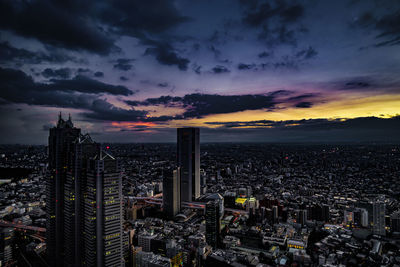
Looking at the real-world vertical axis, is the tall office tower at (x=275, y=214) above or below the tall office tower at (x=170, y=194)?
below

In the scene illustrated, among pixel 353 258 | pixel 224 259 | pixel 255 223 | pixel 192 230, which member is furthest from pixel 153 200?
pixel 353 258

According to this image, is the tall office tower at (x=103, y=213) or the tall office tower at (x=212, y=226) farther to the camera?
the tall office tower at (x=212, y=226)

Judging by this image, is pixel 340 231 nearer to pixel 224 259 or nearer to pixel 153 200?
pixel 224 259

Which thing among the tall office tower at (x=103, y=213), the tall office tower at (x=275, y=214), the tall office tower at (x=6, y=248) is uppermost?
the tall office tower at (x=103, y=213)

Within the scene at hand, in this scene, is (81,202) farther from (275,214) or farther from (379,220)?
(379,220)

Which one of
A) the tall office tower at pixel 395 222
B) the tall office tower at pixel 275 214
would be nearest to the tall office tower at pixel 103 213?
the tall office tower at pixel 275 214

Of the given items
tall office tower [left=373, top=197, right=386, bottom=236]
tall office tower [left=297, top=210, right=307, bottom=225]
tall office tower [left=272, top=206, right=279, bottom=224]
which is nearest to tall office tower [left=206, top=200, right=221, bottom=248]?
tall office tower [left=272, top=206, right=279, bottom=224]

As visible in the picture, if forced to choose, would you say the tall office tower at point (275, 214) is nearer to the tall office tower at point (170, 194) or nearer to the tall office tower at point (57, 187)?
the tall office tower at point (170, 194)
